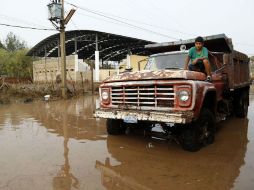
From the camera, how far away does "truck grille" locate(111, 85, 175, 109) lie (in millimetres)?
5465

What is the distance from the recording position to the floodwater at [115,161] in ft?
13.4

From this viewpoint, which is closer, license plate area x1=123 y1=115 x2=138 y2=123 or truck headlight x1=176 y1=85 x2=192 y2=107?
truck headlight x1=176 y1=85 x2=192 y2=107

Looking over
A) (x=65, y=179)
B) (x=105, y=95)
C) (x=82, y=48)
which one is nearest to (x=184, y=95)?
(x=105, y=95)

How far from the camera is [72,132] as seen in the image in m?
7.72

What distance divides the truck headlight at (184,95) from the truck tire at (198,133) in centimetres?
58

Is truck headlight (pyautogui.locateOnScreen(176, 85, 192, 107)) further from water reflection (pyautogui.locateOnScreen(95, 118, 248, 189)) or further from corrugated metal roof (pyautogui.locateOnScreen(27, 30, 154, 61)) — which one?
corrugated metal roof (pyautogui.locateOnScreen(27, 30, 154, 61))

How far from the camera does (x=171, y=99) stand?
5418 mm

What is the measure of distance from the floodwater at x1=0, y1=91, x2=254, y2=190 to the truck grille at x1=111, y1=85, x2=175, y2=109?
933 mm

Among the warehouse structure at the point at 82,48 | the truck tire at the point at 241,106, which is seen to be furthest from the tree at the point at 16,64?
the truck tire at the point at 241,106

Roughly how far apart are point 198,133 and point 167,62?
2.22m

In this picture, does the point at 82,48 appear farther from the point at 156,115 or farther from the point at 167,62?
the point at 156,115

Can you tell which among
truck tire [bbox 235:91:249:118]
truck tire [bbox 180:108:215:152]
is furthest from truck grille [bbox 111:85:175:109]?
truck tire [bbox 235:91:249:118]

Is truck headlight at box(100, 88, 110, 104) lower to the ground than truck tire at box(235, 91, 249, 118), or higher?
higher

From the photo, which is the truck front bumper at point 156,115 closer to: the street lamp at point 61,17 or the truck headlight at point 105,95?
the truck headlight at point 105,95
